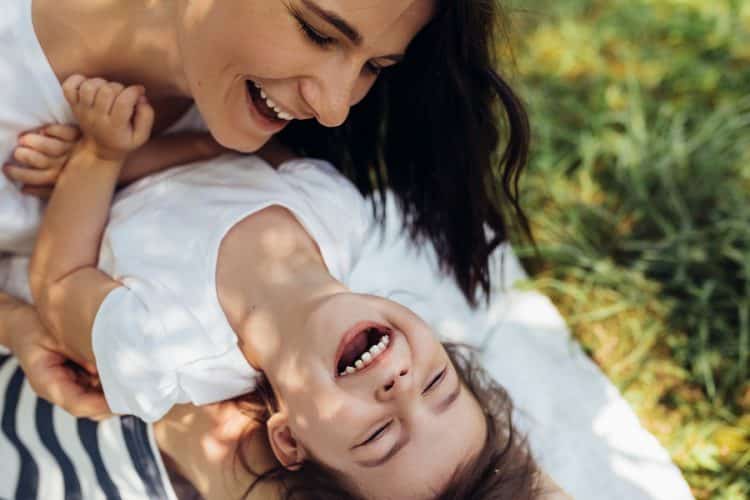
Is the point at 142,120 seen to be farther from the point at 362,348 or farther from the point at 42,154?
the point at 362,348

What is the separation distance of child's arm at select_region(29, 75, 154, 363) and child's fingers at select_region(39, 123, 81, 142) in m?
0.03

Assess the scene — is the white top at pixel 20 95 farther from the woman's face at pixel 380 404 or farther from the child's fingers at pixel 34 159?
the woman's face at pixel 380 404

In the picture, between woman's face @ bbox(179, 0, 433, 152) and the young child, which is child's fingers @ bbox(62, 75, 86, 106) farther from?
woman's face @ bbox(179, 0, 433, 152)

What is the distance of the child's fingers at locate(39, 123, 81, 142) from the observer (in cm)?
254

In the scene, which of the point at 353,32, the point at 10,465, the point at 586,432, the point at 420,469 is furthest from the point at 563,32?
the point at 10,465

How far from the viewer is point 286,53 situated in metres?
2.14

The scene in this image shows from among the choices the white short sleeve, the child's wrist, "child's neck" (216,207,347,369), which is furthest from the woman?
the white short sleeve

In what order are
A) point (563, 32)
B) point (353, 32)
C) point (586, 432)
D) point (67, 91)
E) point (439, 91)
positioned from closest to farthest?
point (353, 32), point (67, 91), point (439, 91), point (586, 432), point (563, 32)

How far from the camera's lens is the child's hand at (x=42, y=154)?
253cm

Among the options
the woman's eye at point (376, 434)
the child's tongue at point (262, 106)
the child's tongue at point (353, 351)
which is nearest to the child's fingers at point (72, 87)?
the child's tongue at point (262, 106)

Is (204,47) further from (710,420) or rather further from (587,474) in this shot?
(710,420)

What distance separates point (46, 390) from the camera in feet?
8.29

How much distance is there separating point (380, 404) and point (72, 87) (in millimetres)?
1105

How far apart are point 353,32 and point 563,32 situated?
2250 mm
